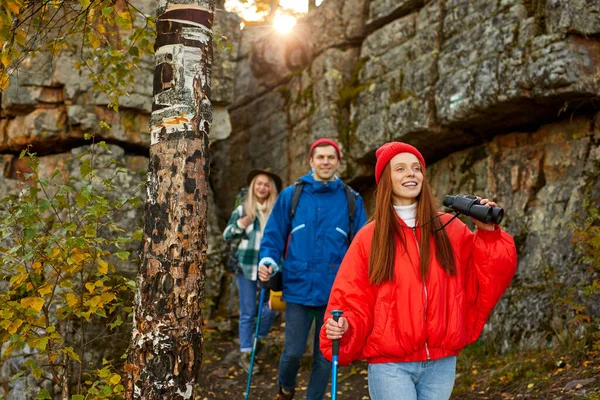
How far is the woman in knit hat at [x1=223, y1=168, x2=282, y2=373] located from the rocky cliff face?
2.67m

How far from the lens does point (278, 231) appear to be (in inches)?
209

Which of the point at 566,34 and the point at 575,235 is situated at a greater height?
the point at 566,34

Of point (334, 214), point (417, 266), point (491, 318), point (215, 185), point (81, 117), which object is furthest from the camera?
point (215, 185)

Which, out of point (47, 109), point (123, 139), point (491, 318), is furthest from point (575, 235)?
point (47, 109)

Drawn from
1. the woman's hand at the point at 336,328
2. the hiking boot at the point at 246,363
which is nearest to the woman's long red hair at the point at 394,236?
the woman's hand at the point at 336,328

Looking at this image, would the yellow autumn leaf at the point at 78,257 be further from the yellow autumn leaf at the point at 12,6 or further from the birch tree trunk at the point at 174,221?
the yellow autumn leaf at the point at 12,6

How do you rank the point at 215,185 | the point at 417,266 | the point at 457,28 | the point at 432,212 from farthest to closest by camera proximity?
the point at 215,185
the point at 457,28
the point at 432,212
the point at 417,266

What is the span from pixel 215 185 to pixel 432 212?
31.1 ft

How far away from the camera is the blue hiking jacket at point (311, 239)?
505 centimetres

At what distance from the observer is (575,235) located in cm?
625

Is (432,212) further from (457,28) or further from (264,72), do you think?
(264,72)

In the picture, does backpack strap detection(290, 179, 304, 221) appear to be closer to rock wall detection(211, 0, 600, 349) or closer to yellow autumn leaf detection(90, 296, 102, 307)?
yellow autumn leaf detection(90, 296, 102, 307)

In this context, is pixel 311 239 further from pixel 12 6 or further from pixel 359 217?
pixel 12 6

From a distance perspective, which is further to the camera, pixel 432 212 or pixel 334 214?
pixel 334 214
